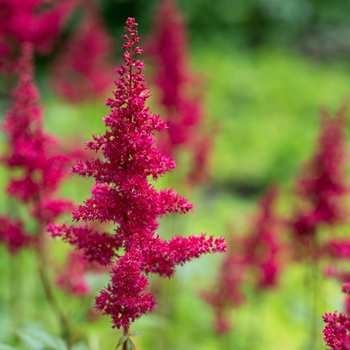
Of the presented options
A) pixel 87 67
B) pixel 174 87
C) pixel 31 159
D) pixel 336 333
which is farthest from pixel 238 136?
pixel 336 333

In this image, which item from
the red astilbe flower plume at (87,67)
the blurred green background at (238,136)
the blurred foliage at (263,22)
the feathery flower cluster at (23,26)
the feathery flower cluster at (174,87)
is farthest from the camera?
the blurred foliage at (263,22)

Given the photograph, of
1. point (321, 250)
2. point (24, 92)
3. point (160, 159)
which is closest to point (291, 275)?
point (321, 250)

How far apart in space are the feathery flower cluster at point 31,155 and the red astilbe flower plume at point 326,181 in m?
1.14

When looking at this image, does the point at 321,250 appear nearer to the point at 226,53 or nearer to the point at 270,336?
the point at 270,336

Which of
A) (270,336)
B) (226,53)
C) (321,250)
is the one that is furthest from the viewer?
(226,53)

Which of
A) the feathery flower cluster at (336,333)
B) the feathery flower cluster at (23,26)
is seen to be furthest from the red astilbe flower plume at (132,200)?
the feathery flower cluster at (23,26)

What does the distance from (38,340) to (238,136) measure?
24.0ft

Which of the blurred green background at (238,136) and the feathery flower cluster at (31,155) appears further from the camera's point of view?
the blurred green background at (238,136)

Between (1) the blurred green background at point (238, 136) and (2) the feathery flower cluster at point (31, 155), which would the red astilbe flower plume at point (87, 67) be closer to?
(1) the blurred green background at point (238, 136)

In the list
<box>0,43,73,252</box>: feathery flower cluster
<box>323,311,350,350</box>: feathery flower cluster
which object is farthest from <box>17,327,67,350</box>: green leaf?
<box>323,311,350,350</box>: feathery flower cluster

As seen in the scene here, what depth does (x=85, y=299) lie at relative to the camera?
10.6 feet

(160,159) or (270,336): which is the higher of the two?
(270,336)

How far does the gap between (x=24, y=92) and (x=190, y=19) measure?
1075 centimetres

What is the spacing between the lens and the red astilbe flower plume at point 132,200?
1702 millimetres
